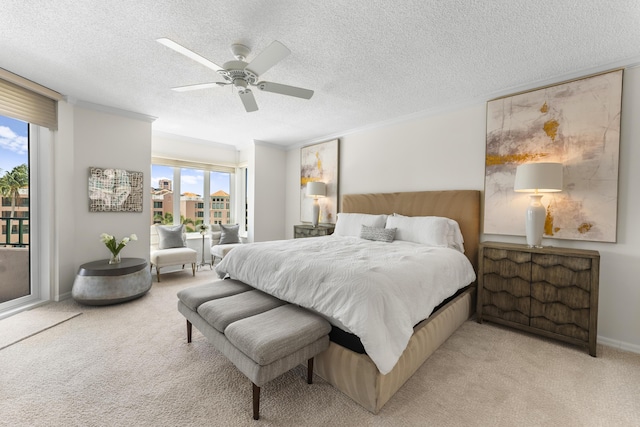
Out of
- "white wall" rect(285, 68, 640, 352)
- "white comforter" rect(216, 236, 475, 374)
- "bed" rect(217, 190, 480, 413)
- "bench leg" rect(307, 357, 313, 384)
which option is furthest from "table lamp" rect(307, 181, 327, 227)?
"bench leg" rect(307, 357, 313, 384)

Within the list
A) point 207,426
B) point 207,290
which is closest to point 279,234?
point 207,290

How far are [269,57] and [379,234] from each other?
237 centimetres

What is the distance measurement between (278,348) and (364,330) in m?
0.51

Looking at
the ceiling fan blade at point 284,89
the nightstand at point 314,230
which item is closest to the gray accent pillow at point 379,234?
the nightstand at point 314,230

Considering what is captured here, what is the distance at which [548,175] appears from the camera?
249 cm

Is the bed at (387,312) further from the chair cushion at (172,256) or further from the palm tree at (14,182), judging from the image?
the palm tree at (14,182)

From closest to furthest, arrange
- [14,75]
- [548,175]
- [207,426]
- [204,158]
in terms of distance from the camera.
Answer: [207,426]
[548,175]
[14,75]
[204,158]

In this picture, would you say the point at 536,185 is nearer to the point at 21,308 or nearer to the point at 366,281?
the point at 366,281

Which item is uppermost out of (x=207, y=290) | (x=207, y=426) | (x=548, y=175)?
(x=548, y=175)

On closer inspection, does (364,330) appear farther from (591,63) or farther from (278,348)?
(591,63)

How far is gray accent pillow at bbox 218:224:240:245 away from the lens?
521 centimetres

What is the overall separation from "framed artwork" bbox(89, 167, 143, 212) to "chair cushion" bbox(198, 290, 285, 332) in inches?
109

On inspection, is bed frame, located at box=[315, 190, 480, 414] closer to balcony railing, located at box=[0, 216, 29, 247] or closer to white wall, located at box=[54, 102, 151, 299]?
white wall, located at box=[54, 102, 151, 299]

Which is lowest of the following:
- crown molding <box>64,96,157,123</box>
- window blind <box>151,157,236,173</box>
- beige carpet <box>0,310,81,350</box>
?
beige carpet <box>0,310,81,350</box>
